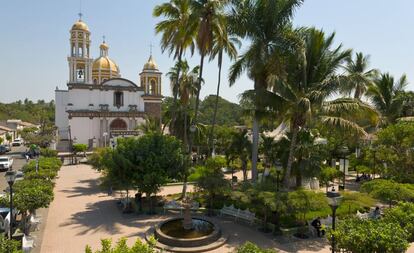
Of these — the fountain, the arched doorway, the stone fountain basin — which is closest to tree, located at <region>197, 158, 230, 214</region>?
the fountain

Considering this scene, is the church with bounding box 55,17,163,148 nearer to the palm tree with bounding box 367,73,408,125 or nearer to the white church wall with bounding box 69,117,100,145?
the white church wall with bounding box 69,117,100,145

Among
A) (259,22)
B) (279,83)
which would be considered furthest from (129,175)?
(259,22)

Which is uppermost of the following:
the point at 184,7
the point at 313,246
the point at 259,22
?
the point at 184,7

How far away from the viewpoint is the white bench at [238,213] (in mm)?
14734

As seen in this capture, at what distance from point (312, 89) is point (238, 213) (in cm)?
653

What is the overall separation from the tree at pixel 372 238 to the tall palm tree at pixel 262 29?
7.99 metres

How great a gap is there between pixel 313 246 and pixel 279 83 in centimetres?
681

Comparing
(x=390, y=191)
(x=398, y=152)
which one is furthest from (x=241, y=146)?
(x=390, y=191)

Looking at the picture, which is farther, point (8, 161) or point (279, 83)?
point (8, 161)

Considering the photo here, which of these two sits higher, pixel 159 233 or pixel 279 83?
pixel 279 83

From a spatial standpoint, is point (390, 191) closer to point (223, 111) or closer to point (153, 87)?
point (153, 87)

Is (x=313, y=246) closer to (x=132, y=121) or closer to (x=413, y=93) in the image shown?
(x=413, y=93)

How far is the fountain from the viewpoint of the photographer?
12.0 metres

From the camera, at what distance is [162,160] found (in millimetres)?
16109
